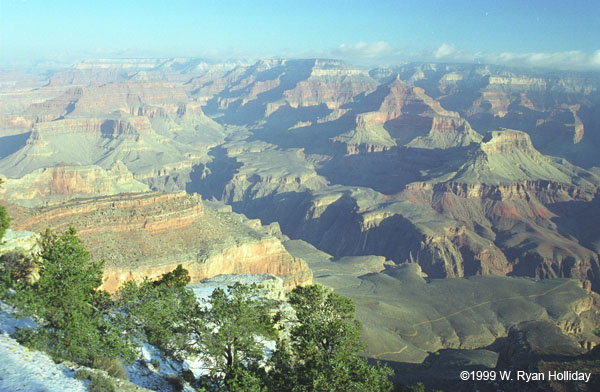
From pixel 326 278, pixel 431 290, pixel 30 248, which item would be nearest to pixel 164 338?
pixel 30 248

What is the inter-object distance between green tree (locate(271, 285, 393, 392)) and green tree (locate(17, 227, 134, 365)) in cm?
846

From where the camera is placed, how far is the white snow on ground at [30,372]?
18.5 metres

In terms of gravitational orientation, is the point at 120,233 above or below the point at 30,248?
below

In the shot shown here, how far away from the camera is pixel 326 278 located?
287 feet

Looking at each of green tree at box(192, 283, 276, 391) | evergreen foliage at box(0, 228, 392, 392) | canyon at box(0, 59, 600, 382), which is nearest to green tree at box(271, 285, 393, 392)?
evergreen foliage at box(0, 228, 392, 392)

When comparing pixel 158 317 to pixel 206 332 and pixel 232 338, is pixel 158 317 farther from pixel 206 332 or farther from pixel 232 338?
pixel 232 338

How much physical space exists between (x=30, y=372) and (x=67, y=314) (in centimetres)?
400

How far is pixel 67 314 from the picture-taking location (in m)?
23.2

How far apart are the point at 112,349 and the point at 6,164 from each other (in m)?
188

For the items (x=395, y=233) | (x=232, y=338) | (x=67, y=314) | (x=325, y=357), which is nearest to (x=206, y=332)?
(x=232, y=338)

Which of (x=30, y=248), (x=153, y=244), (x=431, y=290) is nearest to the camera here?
(x=30, y=248)

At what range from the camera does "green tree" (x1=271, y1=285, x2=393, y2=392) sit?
866 inches

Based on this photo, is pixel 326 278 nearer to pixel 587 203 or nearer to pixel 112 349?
pixel 112 349

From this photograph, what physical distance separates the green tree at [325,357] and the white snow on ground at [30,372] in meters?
9.82
